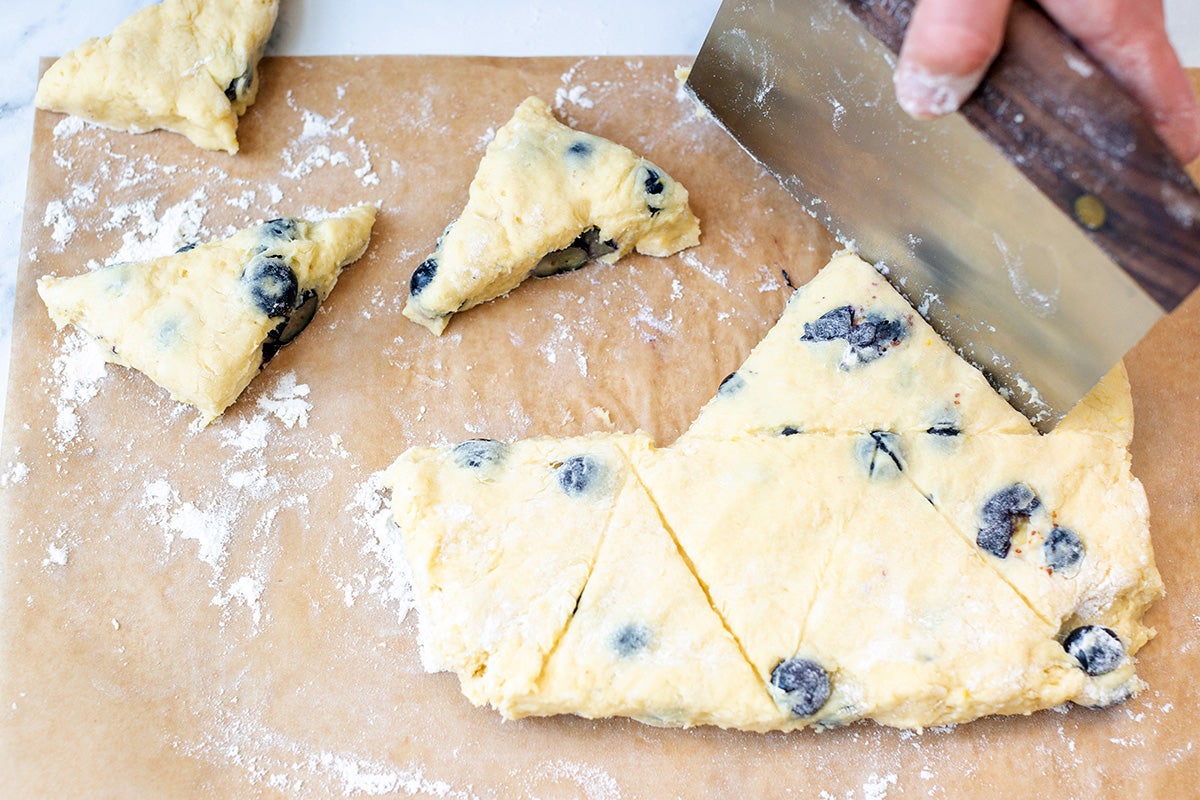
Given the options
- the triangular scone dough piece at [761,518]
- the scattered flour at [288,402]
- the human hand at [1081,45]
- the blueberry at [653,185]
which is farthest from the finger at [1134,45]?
the scattered flour at [288,402]

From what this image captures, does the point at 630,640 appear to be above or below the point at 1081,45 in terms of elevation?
below

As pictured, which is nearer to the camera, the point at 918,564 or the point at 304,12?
the point at 918,564

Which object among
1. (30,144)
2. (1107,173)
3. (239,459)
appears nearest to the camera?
(1107,173)

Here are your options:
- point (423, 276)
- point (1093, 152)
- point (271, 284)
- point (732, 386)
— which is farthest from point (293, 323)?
point (1093, 152)

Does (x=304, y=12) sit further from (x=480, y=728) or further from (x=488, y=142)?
(x=480, y=728)

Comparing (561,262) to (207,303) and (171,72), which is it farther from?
(171,72)

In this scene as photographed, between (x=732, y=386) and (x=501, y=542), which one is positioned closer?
(x=501, y=542)

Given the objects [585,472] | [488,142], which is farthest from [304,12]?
[585,472]
